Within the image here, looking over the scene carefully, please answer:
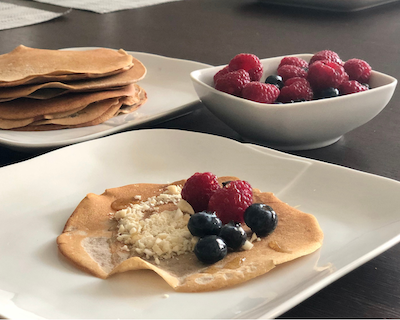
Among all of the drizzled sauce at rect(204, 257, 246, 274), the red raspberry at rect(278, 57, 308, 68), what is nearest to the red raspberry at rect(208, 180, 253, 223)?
the drizzled sauce at rect(204, 257, 246, 274)

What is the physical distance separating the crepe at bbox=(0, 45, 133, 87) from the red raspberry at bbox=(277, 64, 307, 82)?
1.51ft

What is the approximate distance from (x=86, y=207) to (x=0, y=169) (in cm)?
20

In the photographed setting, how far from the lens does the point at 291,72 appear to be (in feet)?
3.67

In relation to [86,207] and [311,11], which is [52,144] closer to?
[86,207]

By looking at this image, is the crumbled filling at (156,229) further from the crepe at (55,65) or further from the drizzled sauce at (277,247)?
the crepe at (55,65)

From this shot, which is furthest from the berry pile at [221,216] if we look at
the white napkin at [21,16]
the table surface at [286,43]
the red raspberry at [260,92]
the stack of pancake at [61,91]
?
the white napkin at [21,16]

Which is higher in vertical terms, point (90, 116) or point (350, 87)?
point (350, 87)

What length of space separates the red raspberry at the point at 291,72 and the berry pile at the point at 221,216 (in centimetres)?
44

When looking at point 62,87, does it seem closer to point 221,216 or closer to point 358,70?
point 221,216

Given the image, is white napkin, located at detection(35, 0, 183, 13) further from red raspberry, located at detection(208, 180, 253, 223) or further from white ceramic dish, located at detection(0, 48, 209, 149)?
red raspberry, located at detection(208, 180, 253, 223)

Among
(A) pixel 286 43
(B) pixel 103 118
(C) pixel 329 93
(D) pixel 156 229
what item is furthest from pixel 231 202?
(A) pixel 286 43

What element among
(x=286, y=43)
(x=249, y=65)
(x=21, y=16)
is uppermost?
(x=249, y=65)

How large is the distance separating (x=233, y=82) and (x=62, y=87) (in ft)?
1.47

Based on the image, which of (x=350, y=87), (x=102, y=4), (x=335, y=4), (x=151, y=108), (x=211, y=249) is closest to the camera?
(x=211, y=249)
